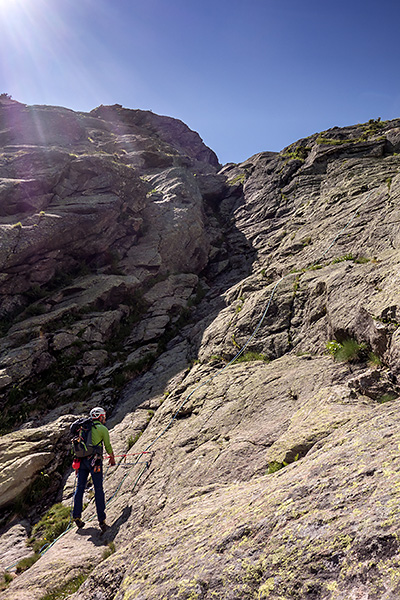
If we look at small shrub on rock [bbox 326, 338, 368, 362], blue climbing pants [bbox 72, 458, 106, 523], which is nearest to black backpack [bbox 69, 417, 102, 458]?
blue climbing pants [bbox 72, 458, 106, 523]

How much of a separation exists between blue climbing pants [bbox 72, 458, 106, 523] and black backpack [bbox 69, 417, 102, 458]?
Result: 31 centimetres

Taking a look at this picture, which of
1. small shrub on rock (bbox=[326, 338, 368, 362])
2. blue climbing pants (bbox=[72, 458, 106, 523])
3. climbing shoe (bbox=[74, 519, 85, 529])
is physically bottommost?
climbing shoe (bbox=[74, 519, 85, 529])

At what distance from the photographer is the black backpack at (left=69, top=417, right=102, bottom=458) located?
366 inches

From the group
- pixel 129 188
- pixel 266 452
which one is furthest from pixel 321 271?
pixel 129 188

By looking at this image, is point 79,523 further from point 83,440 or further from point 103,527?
point 83,440

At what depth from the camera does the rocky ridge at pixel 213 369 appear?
397 centimetres

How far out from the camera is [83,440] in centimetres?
937

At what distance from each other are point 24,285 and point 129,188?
1625cm

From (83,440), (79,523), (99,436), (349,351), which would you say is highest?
(349,351)

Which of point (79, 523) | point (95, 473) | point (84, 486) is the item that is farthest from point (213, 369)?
point (79, 523)

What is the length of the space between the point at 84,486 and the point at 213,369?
22.2 ft

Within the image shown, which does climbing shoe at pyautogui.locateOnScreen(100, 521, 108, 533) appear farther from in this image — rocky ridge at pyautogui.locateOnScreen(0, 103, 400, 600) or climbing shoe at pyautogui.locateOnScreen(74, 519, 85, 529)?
climbing shoe at pyautogui.locateOnScreen(74, 519, 85, 529)

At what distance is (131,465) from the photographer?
431 inches

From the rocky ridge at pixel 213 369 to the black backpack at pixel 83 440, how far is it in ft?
6.32
